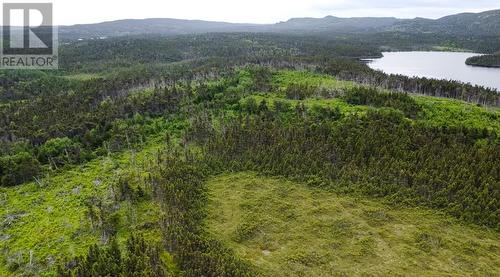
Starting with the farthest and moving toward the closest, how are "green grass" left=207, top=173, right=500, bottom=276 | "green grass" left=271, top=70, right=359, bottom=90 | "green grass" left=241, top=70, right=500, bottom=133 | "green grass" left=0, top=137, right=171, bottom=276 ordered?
"green grass" left=271, top=70, right=359, bottom=90, "green grass" left=241, top=70, right=500, bottom=133, "green grass" left=0, top=137, right=171, bottom=276, "green grass" left=207, top=173, right=500, bottom=276

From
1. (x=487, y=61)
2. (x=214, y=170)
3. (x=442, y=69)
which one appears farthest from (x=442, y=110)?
(x=487, y=61)

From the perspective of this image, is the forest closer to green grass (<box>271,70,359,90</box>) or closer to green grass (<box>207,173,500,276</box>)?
green grass (<box>207,173,500,276</box>)

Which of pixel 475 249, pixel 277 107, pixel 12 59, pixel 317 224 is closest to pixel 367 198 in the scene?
pixel 317 224

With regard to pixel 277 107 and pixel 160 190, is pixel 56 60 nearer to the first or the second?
pixel 277 107

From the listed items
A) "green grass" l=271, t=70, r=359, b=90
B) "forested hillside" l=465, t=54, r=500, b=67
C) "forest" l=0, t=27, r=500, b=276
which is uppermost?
"forested hillside" l=465, t=54, r=500, b=67

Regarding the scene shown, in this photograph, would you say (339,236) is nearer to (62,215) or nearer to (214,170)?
(214,170)

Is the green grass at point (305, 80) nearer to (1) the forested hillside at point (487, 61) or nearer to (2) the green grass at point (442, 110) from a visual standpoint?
(2) the green grass at point (442, 110)

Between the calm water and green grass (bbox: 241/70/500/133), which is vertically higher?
the calm water

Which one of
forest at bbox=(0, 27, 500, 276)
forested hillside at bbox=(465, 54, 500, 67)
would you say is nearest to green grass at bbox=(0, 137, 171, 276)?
forest at bbox=(0, 27, 500, 276)
